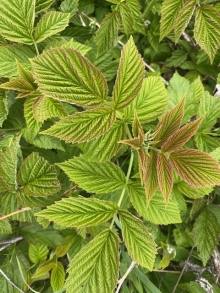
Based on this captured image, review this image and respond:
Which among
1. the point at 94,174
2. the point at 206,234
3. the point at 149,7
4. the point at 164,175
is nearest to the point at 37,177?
the point at 94,174

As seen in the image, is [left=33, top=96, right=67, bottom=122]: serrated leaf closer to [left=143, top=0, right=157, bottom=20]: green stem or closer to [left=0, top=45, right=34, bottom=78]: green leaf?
[left=0, top=45, right=34, bottom=78]: green leaf

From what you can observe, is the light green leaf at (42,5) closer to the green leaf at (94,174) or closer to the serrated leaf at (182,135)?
the green leaf at (94,174)

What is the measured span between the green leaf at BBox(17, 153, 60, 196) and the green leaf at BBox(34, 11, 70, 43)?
0.42 m

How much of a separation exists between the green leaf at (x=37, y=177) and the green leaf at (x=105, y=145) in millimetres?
212

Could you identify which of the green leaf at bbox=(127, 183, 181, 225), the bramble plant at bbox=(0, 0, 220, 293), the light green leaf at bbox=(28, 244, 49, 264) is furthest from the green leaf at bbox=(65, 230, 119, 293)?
the light green leaf at bbox=(28, 244, 49, 264)

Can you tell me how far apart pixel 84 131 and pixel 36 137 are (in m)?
0.45

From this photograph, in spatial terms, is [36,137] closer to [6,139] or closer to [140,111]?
[6,139]

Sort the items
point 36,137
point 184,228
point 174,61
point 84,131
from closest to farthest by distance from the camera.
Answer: point 84,131 < point 36,137 < point 184,228 < point 174,61

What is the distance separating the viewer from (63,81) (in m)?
1.01

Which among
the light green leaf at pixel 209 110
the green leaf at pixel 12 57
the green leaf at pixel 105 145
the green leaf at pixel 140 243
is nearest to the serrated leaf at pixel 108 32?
the green leaf at pixel 12 57

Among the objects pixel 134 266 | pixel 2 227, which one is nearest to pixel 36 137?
pixel 2 227

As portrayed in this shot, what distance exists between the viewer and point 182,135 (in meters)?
1.00

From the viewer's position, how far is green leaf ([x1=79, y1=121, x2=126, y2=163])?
1.10 m

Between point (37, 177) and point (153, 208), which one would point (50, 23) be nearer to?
point (37, 177)
